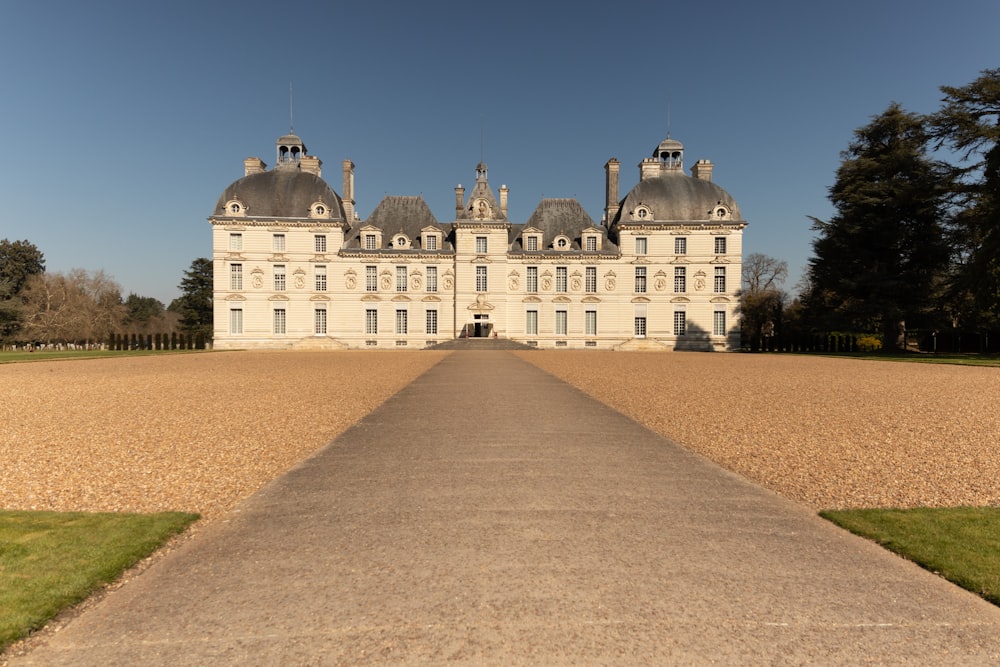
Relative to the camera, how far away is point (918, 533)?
Answer: 4031 millimetres

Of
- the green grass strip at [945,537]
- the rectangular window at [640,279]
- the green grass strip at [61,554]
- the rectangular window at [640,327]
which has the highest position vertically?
the rectangular window at [640,279]

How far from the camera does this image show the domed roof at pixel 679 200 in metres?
47.8

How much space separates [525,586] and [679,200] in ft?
163

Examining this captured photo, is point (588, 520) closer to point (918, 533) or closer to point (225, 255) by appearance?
point (918, 533)

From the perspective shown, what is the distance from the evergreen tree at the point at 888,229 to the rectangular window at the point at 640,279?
14.5 metres

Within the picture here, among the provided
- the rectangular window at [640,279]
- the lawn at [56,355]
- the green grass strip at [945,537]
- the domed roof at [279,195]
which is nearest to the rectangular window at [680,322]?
the rectangular window at [640,279]

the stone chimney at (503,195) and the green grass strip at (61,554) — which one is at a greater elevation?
the stone chimney at (503,195)

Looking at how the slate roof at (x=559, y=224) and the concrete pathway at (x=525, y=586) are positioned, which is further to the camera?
the slate roof at (x=559, y=224)

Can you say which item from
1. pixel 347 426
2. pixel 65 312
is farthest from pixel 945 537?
pixel 65 312

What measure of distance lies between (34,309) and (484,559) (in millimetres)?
72793

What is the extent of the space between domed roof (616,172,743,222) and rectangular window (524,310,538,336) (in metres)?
11.5

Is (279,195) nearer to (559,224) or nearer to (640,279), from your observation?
(559,224)

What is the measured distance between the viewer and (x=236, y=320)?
47375 millimetres

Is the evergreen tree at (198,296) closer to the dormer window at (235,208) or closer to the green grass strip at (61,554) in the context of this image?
the dormer window at (235,208)
